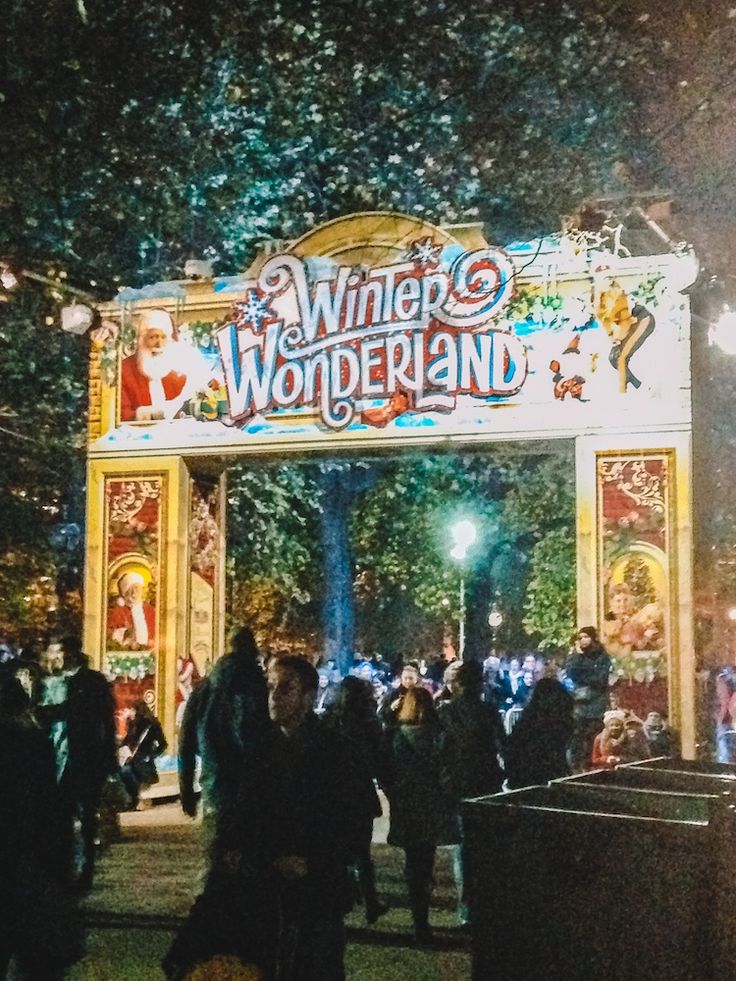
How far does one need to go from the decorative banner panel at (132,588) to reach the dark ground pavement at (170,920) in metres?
2.72

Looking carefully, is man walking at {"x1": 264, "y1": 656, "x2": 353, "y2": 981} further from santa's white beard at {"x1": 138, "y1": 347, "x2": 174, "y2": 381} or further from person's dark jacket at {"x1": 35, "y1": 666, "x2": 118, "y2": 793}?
santa's white beard at {"x1": 138, "y1": 347, "x2": 174, "y2": 381}

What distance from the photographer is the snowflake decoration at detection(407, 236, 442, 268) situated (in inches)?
502

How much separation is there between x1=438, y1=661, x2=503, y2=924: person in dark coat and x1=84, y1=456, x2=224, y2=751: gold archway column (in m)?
6.36

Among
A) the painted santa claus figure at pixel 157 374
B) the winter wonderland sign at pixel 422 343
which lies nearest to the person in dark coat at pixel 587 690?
the winter wonderland sign at pixel 422 343

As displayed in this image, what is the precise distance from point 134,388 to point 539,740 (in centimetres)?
742

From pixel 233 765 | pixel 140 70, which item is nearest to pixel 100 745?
pixel 233 765

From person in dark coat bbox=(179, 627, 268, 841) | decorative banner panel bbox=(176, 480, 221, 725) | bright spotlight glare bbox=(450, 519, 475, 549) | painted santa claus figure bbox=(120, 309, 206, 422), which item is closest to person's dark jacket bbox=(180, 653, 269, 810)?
person in dark coat bbox=(179, 627, 268, 841)

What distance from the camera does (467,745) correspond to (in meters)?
8.11

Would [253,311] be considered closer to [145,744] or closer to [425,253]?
[425,253]

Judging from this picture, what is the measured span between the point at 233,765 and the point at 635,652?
6.24 meters

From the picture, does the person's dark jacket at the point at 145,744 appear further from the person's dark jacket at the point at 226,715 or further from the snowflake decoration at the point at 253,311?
the person's dark jacket at the point at 226,715

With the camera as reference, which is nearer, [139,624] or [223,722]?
[223,722]

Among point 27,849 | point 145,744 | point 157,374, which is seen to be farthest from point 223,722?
point 157,374

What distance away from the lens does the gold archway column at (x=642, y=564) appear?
12.2 meters
